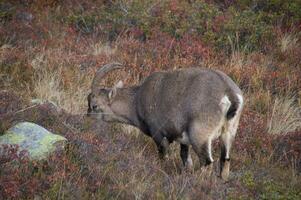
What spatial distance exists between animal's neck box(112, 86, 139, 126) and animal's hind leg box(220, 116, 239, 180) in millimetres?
1857

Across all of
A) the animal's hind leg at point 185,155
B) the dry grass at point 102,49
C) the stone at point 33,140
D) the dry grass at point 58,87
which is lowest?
the dry grass at point 102,49

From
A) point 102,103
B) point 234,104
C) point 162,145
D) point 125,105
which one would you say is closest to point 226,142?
point 234,104

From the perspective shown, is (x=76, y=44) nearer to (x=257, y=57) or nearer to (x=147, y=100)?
(x=257, y=57)

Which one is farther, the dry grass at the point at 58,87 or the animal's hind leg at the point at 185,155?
the dry grass at the point at 58,87

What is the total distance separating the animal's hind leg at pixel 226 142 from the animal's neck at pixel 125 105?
186 centimetres

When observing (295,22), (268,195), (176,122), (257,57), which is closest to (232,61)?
(257,57)

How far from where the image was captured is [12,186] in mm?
6984

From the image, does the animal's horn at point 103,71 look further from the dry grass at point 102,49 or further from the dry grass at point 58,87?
the dry grass at point 102,49

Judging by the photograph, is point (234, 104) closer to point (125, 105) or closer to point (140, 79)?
point (125, 105)

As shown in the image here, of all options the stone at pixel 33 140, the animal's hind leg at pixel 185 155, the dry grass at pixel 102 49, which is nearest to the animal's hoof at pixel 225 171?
the animal's hind leg at pixel 185 155

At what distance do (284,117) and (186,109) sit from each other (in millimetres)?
3306

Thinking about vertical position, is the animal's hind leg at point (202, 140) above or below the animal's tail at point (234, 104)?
below

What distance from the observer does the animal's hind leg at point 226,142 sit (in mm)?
8695

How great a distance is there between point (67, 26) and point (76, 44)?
47.3 inches
